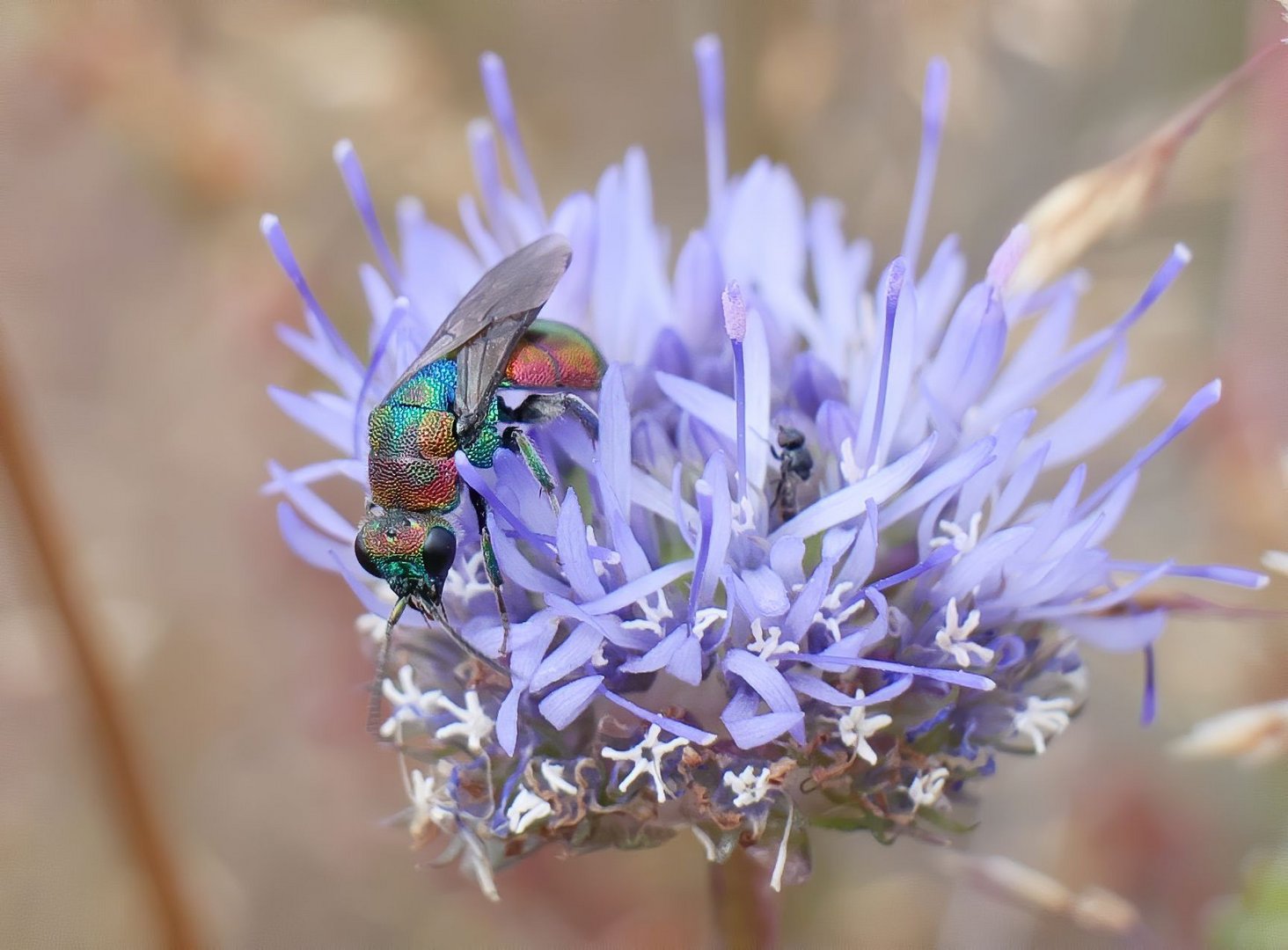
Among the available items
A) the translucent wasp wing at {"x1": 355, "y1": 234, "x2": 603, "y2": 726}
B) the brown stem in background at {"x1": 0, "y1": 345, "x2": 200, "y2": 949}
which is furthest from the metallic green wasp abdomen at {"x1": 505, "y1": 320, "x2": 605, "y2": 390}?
the brown stem in background at {"x1": 0, "y1": 345, "x2": 200, "y2": 949}

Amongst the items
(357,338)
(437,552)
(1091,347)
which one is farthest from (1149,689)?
(357,338)

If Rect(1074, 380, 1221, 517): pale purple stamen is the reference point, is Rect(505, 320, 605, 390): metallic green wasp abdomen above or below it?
above

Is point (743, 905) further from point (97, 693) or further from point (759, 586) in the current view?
point (97, 693)

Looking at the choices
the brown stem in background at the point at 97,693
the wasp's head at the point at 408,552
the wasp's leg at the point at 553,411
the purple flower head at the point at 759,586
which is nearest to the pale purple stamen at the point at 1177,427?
the purple flower head at the point at 759,586

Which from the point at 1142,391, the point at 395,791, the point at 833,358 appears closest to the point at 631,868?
the point at 395,791

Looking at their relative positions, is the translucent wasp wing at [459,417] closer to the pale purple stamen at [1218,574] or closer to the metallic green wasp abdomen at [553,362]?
the metallic green wasp abdomen at [553,362]

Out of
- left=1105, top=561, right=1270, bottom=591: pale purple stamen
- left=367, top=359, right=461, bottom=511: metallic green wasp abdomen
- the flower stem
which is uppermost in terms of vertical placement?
left=367, top=359, right=461, bottom=511: metallic green wasp abdomen

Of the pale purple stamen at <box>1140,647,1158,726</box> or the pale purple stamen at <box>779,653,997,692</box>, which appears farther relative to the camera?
the pale purple stamen at <box>1140,647,1158,726</box>

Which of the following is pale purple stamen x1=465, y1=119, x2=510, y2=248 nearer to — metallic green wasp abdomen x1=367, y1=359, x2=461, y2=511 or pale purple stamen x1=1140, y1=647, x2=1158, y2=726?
metallic green wasp abdomen x1=367, y1=359, x2=461, y2=511
